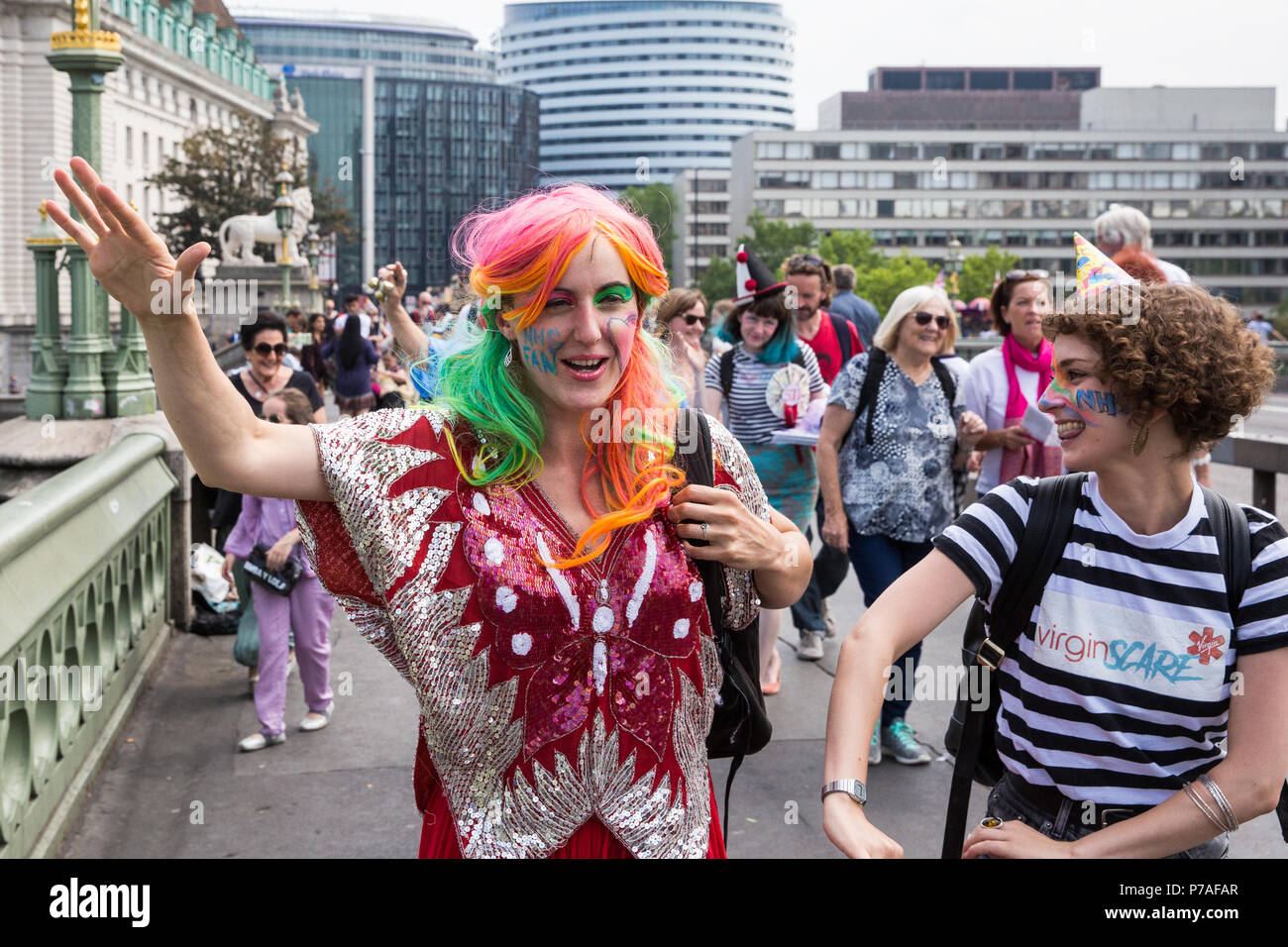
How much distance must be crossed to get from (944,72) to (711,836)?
502 ft

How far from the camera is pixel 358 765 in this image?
576cm

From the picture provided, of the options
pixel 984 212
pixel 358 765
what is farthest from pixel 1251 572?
pixel 984 212

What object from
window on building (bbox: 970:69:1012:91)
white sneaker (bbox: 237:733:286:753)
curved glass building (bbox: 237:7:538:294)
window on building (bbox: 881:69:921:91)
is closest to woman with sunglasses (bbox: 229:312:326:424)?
white sneaker (bbox: 237:733:286:753)

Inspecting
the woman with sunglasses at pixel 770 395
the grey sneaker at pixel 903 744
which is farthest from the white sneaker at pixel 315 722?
the grey sneaker at pixel 903 744

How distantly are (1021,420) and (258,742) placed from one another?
11.8 feet

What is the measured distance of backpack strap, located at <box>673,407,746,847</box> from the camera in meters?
2.30

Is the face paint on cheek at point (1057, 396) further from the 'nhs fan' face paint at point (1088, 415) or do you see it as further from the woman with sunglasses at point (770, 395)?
the woman with sunglasses at point (770, 395)

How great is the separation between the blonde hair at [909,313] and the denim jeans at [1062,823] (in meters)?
3.47

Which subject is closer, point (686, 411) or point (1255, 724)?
point (1255, 724)

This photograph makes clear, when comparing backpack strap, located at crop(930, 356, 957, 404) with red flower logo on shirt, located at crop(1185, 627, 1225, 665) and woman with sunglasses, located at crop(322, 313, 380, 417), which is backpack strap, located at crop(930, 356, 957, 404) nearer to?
red flower logo on shirt, located at crop(1185, 627, 1225, 665)

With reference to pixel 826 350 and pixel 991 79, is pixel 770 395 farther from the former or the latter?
pixel 991 79

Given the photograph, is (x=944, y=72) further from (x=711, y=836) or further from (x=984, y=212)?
(x=711, y=836)
